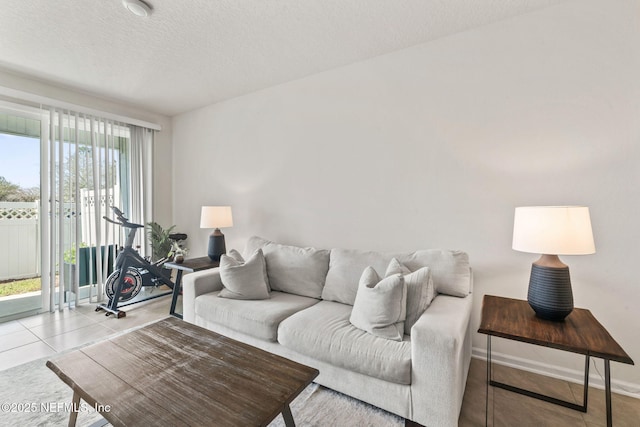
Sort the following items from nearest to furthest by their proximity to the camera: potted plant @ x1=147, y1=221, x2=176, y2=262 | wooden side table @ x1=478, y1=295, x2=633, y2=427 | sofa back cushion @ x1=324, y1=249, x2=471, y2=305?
wooden side table @ x1=478, y1=295, x2=633, y2=427, sofa back cushion @ x1=324, y1=249, x2=471, y2=305, potted plant @ x1=147, y1=221, x2=176, y2=262

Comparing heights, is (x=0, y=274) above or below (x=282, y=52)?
below

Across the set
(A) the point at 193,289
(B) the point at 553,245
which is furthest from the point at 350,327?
(A) the point at 193,289

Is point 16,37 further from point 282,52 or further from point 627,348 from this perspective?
point 627,348

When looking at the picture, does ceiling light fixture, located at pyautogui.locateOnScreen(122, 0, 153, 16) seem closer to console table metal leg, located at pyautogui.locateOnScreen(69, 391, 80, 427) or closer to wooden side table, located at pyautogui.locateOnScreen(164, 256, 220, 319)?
wooden side table, located at pyautogui.locateOnScreen(164, 256, 220, 319)

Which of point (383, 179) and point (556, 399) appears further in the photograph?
point (383, 179)

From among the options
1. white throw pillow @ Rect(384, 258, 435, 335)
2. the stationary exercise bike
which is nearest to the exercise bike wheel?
the stationary exercise bike

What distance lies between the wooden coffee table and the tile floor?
4.79 feet

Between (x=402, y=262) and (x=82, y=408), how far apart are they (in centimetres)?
230

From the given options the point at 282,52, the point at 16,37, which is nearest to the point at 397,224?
the point at 282,52

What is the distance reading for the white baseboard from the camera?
187 cm

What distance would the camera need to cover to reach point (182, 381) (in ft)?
4.16

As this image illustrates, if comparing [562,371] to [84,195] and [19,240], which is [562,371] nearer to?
[84,195]

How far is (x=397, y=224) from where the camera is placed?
2.60 m

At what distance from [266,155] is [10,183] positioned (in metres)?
2.85
